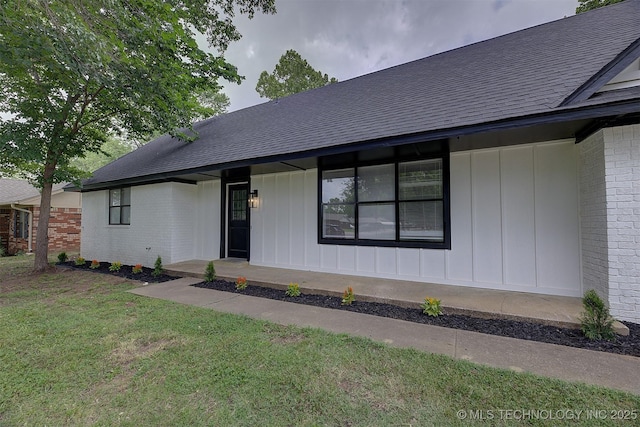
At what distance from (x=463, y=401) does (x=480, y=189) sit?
3.76 metres

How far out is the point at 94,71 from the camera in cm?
489

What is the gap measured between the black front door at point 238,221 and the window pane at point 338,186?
2.54 meters

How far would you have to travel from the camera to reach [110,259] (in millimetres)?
8828

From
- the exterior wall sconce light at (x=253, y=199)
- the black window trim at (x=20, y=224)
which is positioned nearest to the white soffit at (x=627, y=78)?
the exterior wall sconce light at (x=253, y=199)

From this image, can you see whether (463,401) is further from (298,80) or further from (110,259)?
(298,80)

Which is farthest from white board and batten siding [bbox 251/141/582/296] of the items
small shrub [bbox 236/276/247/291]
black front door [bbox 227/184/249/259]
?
black front door [bbox 227/184/249/259]

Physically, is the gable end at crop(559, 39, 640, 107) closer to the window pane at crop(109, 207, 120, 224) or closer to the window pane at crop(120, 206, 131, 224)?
the window pane at crop(120, 206, 131, 224)

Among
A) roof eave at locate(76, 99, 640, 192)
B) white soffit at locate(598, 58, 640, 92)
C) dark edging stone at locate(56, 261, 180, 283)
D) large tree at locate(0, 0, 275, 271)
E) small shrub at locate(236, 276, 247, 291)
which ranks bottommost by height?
dark edging stone at locate(56, 261, 180, 283)

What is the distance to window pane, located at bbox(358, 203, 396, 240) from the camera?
5.55 metres

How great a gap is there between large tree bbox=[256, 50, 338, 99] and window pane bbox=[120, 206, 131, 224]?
44.3 ft

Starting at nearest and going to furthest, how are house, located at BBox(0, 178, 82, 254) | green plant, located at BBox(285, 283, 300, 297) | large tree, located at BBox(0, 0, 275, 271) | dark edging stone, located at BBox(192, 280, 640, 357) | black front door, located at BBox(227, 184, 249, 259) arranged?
dark edging stone, located at BBox(192, 280, 640, 357)
large tree, located at BBox(0, 0, 275, 271)
green plant, located at BBox(285, 283, 300, 297)
black front door, located at BBox(227, 184, 249, 259)
house, located at BBox(0, 178, 82, 254)

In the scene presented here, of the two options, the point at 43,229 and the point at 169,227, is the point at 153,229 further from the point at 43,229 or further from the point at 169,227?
the point at 43,229

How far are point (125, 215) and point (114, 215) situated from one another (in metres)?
0.62

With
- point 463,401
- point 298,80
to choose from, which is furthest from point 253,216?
point 298,80
